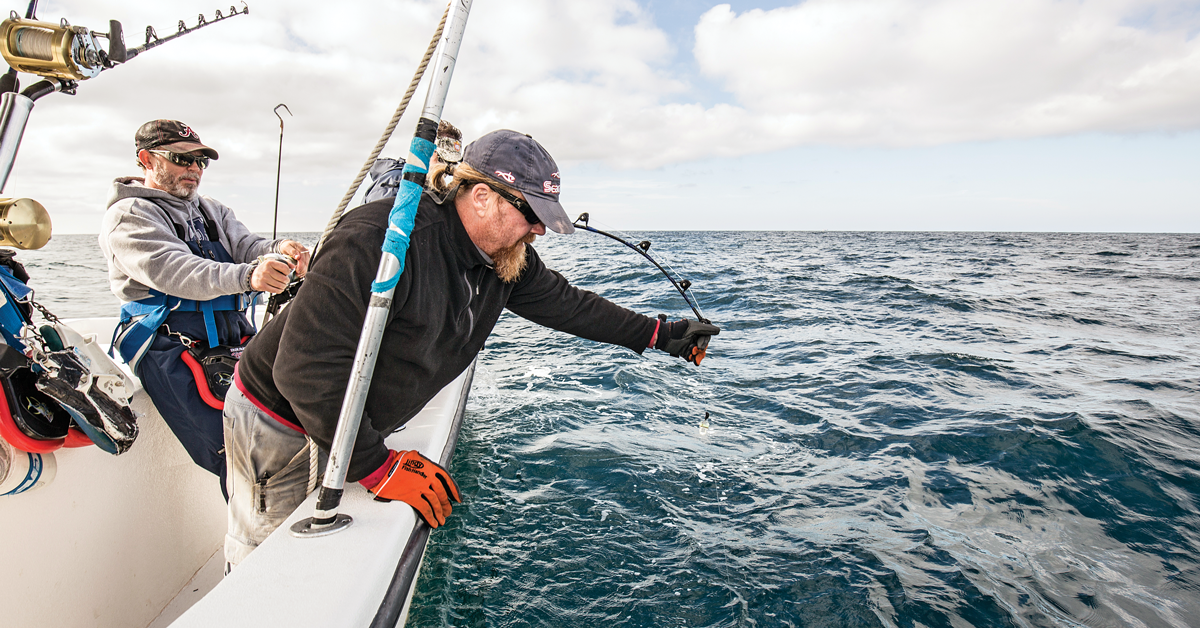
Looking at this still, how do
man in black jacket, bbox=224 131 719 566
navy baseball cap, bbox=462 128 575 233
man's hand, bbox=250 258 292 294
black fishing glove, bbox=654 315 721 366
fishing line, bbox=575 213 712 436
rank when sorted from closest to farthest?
1. man in black jacket, bbox=224 131 719 566
2. navy baseball cap, bbox=462 128 575 233
3. man's hand, bbox=250 258 292 294
4. fishing line, bbox=575 213 712 436
5. black fishing glove, bbox=654 315 721 366

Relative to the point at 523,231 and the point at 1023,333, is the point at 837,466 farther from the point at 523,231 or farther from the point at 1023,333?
the point at 1023,333

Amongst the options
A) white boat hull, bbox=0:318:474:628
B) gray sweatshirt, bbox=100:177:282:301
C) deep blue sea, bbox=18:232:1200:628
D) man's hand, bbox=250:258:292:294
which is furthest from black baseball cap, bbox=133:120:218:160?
deep blue sea, bbox=18:232:1200:628

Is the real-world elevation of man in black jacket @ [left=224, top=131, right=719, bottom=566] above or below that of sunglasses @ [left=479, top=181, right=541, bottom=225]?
below

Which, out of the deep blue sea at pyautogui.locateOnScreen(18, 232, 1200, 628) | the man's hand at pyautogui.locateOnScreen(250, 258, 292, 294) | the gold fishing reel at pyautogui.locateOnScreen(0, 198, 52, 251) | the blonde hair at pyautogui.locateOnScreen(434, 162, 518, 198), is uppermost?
the blonde hair at pyautogui.locateOnScreen(434, 162, 518, 198)

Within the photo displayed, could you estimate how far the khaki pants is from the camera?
1856 millimetres

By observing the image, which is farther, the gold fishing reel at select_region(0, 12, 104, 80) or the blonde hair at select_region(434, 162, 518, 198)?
the blonde hair at select_region(434, 162, 518, 198)

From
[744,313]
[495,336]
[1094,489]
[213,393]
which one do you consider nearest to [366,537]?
[213,393]

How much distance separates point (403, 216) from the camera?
1.50 metres

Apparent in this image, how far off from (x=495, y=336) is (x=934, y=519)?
6.36 m

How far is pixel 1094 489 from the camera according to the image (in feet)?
Result: 12.0

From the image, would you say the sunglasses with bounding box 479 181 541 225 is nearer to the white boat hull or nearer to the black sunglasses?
the black sunglasses

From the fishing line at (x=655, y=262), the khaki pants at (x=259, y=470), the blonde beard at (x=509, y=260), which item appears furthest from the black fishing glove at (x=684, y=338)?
the khaki pants at (x=259, y=470)

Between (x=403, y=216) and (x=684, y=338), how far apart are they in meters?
1.71

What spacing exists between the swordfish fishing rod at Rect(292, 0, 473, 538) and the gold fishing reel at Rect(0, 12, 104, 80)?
2.80ft
